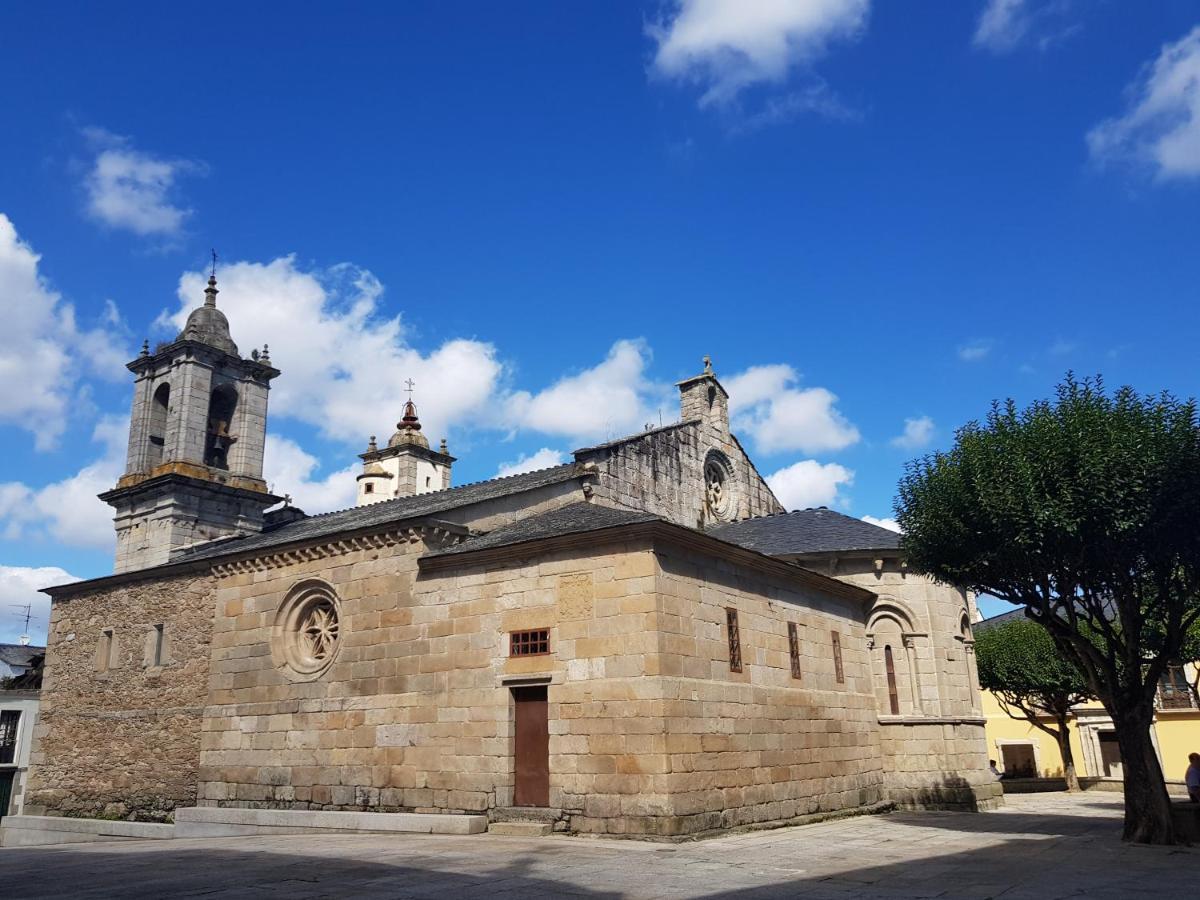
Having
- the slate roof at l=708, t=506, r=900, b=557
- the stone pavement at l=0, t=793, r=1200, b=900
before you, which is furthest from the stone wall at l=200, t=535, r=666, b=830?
the slate roof at l=708, t=506, r=900, b=557

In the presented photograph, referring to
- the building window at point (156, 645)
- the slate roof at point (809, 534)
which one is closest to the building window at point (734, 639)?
the slate roof at point (809, 534)

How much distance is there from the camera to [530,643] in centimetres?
1623

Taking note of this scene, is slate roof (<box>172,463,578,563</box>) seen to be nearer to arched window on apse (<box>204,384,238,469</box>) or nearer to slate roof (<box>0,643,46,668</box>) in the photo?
arched window on apse (<box>204,384,238,469</box>)

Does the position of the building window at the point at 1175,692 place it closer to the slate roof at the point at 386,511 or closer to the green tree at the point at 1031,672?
the green tree at the point at 1031,672

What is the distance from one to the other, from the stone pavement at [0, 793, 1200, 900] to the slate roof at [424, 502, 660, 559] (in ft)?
16.0

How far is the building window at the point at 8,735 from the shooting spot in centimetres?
3606

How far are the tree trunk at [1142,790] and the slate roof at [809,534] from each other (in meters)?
8.07

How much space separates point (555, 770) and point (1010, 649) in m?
23.6

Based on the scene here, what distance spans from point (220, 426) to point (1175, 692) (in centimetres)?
3846

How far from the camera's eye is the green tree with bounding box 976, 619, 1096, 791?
31859 mm

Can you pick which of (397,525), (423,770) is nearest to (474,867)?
(423,770)

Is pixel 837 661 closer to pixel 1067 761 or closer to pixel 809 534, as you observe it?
pixel 809 534

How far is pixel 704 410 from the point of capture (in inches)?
1152

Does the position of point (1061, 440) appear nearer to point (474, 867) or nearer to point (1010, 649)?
point (474, 867)
